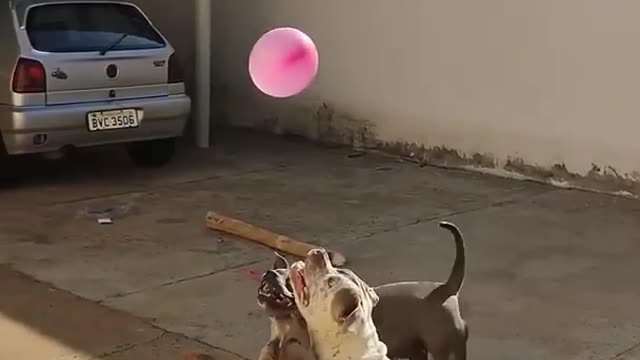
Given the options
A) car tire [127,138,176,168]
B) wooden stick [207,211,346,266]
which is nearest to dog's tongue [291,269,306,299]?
wooden stick [207,211,346,266]

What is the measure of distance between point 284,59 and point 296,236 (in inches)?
117

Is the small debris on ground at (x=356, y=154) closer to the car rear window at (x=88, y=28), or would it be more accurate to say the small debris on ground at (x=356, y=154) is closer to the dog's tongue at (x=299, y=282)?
the car rear window at (x=88, y=28)

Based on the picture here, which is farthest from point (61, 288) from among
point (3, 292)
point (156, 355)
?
point (156, 355)

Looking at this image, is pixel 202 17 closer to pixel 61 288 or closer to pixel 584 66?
pixel 584 66

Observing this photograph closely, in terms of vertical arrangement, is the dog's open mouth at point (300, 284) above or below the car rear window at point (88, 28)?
above

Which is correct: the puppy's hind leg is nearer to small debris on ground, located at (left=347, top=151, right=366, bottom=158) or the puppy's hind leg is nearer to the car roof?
the car roof

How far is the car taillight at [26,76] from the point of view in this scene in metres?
7.21

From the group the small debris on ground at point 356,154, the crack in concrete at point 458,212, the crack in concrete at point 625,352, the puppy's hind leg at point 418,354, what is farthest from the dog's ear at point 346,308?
the small debris on ground at point 356,154

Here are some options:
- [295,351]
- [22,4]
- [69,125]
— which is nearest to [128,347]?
[295,351]

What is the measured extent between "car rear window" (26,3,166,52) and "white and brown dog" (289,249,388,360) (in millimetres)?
5173

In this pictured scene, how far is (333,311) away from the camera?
268 cm

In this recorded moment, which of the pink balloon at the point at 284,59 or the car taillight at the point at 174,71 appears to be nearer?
the pink balloon at the point at 284,59

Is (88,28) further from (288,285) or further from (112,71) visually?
(288,285)

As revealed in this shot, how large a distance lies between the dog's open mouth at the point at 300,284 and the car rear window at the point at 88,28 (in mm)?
5104
